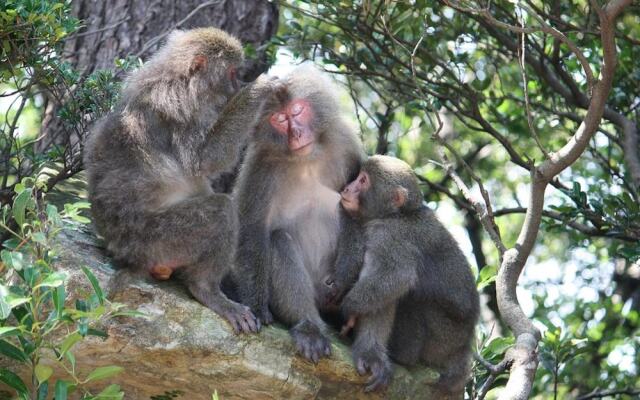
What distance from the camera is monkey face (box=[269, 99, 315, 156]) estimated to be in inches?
263

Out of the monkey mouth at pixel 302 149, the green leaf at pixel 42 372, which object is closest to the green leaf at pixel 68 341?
the green leaf at pixel 42 372

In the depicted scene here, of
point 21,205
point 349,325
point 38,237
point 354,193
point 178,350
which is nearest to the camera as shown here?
point 38,237

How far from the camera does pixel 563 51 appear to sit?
848 centimetres

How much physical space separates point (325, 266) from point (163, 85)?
71.4 inches

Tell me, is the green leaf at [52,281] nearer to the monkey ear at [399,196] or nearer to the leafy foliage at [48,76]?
the leafy foliage at [48,76]

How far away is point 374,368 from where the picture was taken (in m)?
6.12

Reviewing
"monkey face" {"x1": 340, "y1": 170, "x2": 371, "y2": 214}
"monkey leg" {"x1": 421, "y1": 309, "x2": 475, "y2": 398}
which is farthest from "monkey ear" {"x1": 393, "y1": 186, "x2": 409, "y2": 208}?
"monkey leg" {"x1": 421, "y1": 309, "x2": 475, "y2": 398}

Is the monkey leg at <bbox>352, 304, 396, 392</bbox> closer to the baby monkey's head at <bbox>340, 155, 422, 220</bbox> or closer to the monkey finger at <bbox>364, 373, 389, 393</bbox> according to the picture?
the monkey finger at <bbox>364, 373, 389, 393</bbox>

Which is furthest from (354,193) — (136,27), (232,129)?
(136,27)

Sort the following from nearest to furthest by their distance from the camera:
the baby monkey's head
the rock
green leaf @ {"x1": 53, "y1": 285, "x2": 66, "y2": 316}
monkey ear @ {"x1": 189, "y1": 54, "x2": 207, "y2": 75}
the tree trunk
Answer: green leaf @ {"x1": 53, "y1": 285, "x2": 66, "y2": 316}
the rock
monkey ear @ {"x1": 189, "y1": 54, "x2": 207, "y2": 75}
the baby monkey's head
the tree trunk

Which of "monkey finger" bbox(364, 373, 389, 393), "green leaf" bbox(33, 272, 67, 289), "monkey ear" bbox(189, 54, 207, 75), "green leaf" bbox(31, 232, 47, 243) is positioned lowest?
"monkey finger" bbox(364, 373, 389, 393)

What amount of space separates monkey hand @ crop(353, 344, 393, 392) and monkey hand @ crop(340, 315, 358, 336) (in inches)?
9.1

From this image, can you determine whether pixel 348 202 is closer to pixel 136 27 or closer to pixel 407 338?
pixel 407 338

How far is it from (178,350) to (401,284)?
5.20 feet
